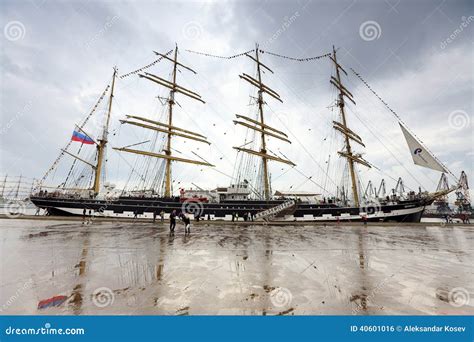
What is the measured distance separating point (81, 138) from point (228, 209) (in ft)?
80.5

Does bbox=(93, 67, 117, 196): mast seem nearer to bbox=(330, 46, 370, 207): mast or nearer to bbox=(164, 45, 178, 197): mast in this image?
bbox=(164, 45, 178, 197): mast

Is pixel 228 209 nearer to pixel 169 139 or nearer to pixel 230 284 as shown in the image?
pixel 169 139

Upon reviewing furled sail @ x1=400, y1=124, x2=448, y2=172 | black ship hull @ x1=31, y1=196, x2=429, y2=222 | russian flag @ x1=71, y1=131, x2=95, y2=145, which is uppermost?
russian flag @ x1=71, y1=131, x2=95, y2=145

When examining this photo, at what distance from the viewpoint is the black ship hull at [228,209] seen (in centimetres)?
2866

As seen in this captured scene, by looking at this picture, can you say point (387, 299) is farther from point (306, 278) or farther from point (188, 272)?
point (188, 272)

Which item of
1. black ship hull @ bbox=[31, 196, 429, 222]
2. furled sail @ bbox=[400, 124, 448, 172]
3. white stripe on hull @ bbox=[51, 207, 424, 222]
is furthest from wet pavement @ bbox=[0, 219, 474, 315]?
furled sail @ bbox=[400, 124, 448, 172]

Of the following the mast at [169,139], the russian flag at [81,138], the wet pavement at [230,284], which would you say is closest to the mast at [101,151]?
the russian flag at [81,138]

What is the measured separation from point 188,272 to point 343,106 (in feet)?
141

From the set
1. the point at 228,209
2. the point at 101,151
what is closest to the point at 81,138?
the point at 101,151

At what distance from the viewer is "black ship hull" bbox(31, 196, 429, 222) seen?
94.0ft

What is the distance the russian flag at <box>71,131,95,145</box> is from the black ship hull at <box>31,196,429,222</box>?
8.70 metres

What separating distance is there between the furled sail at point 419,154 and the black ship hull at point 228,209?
505cm
